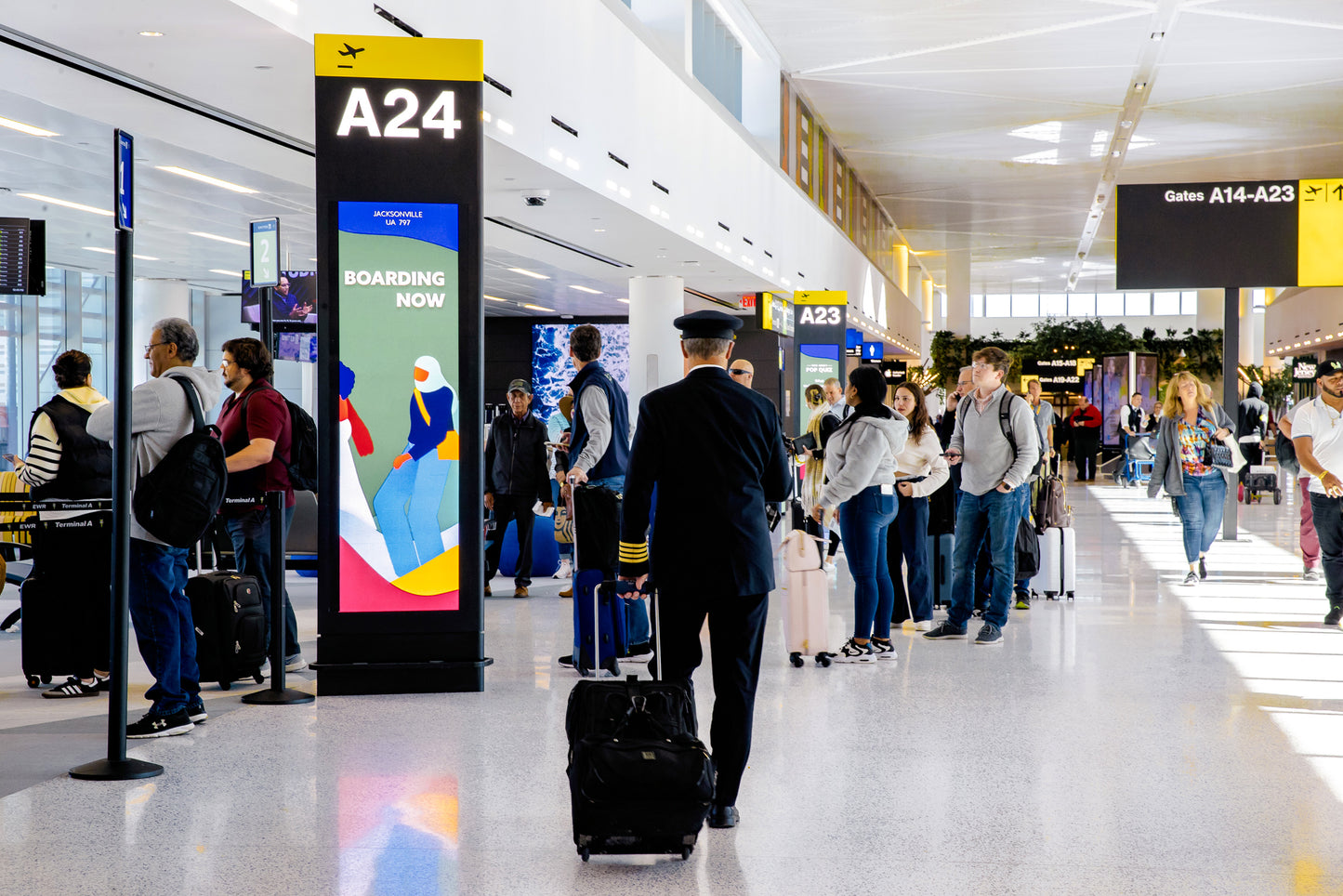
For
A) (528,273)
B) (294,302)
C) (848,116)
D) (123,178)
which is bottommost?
(123,178)

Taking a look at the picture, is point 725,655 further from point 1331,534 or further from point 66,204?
point 66,204

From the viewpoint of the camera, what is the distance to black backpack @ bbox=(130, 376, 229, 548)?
4.89 m

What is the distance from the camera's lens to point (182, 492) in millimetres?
4922

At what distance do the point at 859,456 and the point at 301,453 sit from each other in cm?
274

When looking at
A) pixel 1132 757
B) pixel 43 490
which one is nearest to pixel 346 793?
pixel 1132 757

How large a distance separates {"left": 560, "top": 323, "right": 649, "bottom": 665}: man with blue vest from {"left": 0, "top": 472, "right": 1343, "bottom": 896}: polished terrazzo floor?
999 millimetres

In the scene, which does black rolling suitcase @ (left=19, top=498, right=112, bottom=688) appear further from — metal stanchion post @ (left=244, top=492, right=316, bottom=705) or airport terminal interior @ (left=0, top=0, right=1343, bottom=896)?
metal stanchion post @ (left=244, top=492, right=316, bottom=705)

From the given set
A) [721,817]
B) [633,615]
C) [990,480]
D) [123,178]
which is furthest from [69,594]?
[990,480]

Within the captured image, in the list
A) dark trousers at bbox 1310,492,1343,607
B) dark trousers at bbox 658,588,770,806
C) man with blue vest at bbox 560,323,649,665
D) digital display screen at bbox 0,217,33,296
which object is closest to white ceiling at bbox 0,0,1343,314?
digital display screen at bbox 0,217,33,296

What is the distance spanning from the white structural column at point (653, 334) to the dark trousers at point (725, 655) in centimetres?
1352

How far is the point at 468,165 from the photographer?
5.96 m

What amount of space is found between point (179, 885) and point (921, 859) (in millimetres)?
2030

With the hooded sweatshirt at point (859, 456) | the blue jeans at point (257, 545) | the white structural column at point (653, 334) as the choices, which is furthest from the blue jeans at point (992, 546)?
the white structural column at point (653, 334)

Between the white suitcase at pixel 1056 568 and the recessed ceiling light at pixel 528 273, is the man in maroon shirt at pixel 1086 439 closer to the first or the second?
the recessed ceiling light at pixel 528 273
